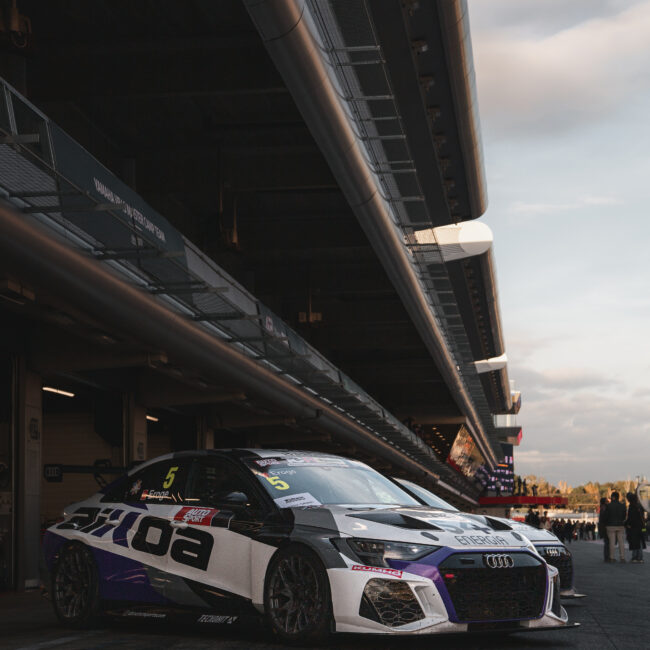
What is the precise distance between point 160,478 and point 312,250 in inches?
788

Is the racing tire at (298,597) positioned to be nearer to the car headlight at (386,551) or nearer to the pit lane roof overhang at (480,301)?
the car headlight at (386,551)

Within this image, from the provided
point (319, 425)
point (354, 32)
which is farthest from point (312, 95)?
point (319, 425)

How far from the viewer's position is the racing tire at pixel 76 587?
897cm

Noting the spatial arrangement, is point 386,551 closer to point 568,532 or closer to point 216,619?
point 216,619

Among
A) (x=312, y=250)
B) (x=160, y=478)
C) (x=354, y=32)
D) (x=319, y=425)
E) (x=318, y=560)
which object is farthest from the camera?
(x=319, y=425)

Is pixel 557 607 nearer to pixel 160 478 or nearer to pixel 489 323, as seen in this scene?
pixel 160 478

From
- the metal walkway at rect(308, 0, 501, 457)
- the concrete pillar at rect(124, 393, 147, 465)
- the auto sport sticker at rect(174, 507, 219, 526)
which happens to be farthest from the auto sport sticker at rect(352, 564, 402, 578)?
the concrete pillar at rect(124, 393, 147, 465)

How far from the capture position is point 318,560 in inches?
287

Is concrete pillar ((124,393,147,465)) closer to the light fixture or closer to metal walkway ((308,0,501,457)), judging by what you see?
the light fixture

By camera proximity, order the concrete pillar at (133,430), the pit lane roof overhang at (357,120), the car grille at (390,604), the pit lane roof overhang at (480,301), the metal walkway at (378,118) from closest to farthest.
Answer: the car grille at (390,604), the pit lane roof overhang at (357,120), the metal walkway at (378,118), the concrete pillar at (133,430), the pit lane roof overhang at (480,301)

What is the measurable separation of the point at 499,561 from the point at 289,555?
4.49 ft

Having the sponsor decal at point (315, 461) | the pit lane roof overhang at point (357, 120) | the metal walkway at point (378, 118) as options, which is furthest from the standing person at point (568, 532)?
the sponsor decal at point (315, 461)

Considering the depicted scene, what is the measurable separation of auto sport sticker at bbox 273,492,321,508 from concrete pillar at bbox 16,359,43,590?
33.7 ft

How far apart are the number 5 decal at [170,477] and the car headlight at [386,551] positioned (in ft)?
7.37
